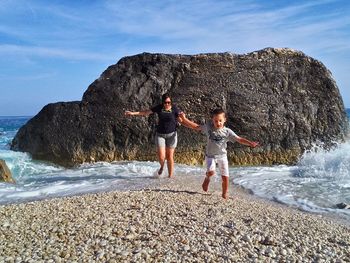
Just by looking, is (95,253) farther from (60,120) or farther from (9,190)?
(60,120)

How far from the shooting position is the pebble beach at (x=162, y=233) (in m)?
3.93

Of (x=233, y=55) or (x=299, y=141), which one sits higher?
(x=233, y=55)

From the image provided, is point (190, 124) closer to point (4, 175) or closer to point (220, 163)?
point (220, 163)

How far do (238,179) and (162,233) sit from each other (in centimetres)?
532

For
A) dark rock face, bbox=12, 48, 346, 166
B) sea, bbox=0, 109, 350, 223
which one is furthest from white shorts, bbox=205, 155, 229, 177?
dark rock face, bbox=12, 48, 346, 166

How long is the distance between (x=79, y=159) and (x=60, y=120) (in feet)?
4.63

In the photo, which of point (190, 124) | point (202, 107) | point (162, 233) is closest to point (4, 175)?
point (190, 124)

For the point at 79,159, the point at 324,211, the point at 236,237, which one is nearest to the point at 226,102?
the point at 79,159

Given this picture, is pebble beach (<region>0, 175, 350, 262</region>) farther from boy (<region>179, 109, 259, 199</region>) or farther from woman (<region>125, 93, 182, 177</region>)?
woman (<region>125, 93, 182, 177</region>)

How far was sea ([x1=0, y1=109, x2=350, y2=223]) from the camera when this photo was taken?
7.62 m

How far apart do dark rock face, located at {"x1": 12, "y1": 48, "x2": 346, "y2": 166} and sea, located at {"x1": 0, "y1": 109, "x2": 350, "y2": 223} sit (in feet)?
1.73

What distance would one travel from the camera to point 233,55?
1272cm

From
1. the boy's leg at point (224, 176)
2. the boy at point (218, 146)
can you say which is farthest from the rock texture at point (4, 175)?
the boy's leg at point (224, 176)

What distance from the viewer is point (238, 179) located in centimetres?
951
